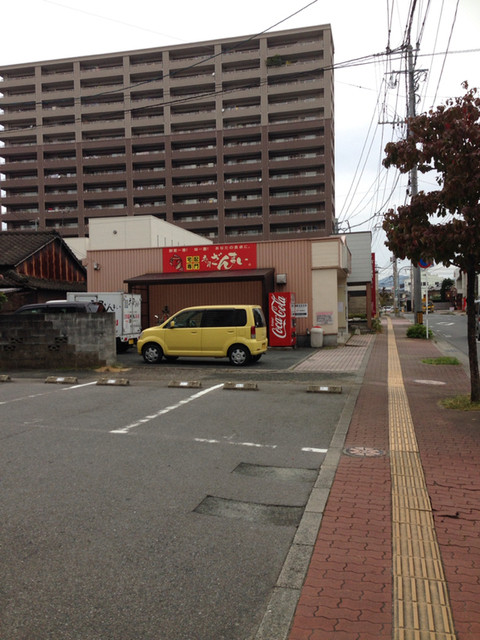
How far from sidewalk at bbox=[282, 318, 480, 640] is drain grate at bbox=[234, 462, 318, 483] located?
322 millimetres

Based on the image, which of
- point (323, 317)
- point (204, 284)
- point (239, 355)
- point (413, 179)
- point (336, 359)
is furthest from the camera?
point (413, 179)

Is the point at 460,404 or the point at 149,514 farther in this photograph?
the point at 460,404

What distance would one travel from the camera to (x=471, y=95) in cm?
796

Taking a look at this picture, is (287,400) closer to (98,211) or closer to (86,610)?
(86,610)

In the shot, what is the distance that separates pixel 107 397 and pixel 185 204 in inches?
2348

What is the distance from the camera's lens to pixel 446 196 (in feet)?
26.1

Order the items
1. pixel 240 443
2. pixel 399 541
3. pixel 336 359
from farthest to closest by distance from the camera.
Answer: pixel 336 359, pixel 240 443, pixel 399 541

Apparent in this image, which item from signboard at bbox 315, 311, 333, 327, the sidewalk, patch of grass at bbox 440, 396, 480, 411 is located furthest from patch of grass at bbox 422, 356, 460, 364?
the sidewalk

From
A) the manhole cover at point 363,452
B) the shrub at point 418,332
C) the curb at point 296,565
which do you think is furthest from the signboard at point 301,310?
the curb at point 296,565

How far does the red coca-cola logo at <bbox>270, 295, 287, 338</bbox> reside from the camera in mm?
19391

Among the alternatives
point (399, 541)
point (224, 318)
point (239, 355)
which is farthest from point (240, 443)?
point (224, 318)

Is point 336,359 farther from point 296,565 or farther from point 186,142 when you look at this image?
point 186,142

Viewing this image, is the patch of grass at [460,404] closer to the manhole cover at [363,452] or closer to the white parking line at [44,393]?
the manhole cover at [363,452]

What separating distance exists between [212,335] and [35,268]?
15666 mm
